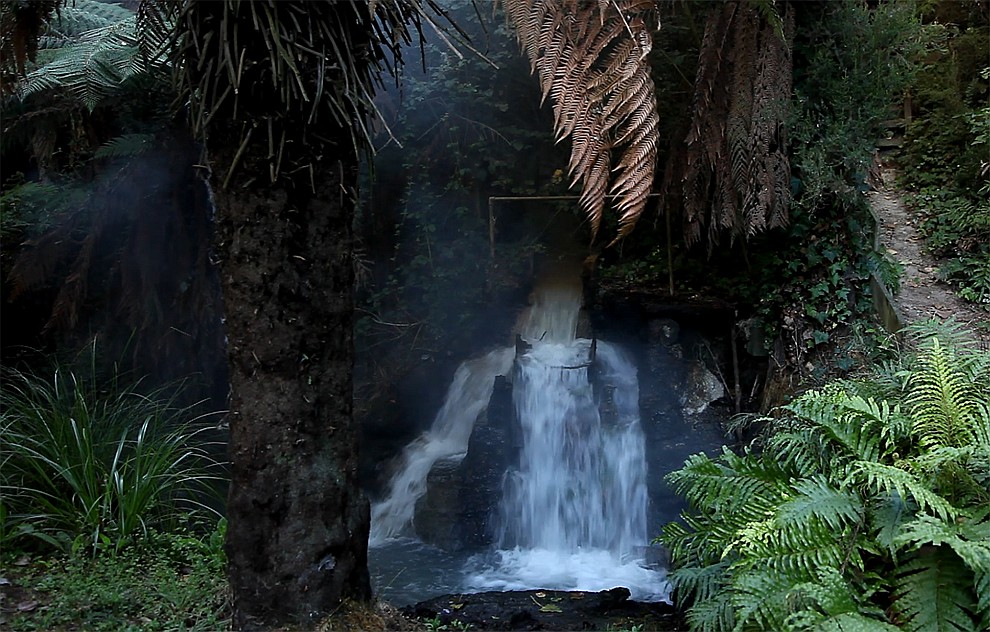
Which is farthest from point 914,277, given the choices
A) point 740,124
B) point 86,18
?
point 86,18

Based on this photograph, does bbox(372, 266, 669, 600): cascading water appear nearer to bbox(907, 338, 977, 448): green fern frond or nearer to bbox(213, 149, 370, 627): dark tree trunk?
bbox(907, 338, 977, 448): green fern frond

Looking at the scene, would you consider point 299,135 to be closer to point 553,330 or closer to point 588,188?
point 588,188

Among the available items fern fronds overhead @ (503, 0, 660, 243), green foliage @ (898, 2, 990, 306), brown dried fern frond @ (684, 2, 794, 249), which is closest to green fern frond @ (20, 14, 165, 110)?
fern fronds overhead @ (503, 0, 660, 243)

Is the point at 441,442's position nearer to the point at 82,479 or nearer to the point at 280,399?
the point at 82,479


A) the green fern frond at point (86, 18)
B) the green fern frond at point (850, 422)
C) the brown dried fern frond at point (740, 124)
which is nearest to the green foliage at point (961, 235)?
the brown dried fern frond at point (740, 124)

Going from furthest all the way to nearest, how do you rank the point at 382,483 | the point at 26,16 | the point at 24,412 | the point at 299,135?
the point at 382,483 → the point at 24,412 → the point at 26,16 → the point at 299,135

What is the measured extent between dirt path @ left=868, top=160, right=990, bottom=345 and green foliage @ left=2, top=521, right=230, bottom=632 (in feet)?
14.3

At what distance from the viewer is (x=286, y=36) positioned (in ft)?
8.22

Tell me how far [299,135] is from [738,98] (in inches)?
109

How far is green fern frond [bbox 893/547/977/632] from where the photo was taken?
8.38ft

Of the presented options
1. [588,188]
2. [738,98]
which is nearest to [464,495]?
[738,98]

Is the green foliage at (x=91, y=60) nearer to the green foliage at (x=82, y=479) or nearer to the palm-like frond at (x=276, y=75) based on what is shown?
the green foliage at (x=82, y=479)

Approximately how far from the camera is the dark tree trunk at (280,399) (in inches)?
104

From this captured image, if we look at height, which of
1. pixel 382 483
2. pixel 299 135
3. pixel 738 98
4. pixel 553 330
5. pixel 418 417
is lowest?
pixel 382 483
